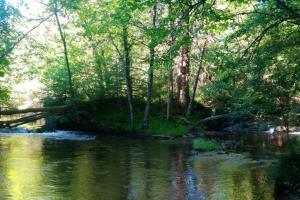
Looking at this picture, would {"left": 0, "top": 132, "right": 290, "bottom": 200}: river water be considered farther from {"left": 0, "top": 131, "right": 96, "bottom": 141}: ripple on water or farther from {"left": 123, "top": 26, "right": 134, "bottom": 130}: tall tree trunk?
{"left": 123, "top": 26, "right": 134, "bottom": 130}: tall tree trunk

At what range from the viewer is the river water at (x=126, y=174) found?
1205 cm

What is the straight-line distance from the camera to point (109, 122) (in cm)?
3384

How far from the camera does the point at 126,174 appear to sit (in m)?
15.3

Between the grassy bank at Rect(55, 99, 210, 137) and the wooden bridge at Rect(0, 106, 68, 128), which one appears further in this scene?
the grassy bank at Rect(55, 99, 210, 137)

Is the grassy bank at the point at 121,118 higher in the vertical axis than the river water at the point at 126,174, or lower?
higher

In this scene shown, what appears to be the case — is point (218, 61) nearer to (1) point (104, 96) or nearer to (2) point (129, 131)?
(2) point (129, 131)

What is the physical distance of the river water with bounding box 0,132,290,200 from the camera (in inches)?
474

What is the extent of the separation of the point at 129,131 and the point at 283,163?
67.3 ft

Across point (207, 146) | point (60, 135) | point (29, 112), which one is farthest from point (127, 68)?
point (207, 146)

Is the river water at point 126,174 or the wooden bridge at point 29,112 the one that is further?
the wooden bridge at point 29,112

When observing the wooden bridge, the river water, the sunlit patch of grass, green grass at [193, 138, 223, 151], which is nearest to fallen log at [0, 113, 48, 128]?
the wooden bridge

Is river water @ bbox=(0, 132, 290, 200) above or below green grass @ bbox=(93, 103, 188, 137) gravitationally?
below

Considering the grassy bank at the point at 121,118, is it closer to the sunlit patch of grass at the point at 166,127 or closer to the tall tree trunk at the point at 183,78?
the sunlit patch of grass at the point at 166,127

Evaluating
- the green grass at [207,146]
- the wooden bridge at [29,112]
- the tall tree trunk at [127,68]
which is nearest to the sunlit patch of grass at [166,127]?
the tall tree trunk at [127,68]
